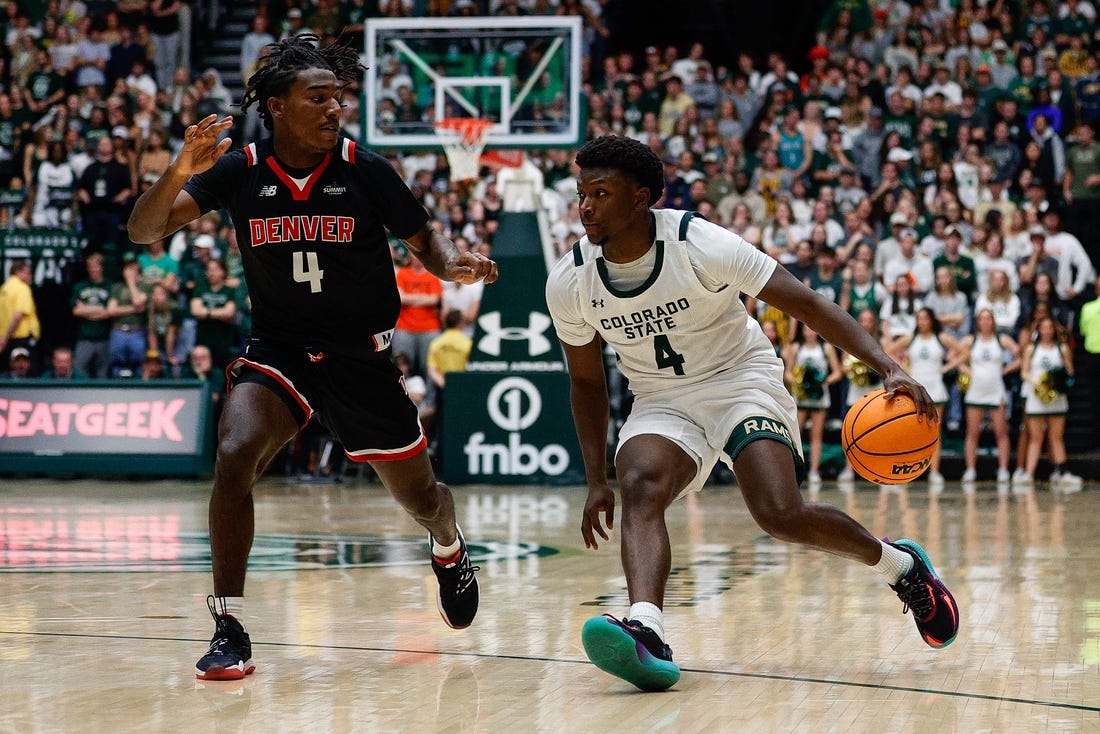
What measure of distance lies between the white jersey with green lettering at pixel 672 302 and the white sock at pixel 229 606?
1.45 m

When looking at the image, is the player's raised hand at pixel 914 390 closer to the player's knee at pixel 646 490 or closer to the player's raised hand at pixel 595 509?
the player's knee at pixel 646 490

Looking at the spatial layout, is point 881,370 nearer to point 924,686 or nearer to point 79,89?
point 924,686

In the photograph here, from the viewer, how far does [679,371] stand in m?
5.46

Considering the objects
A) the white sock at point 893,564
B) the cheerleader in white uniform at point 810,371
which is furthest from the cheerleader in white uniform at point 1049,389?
the white sock at point 893,564

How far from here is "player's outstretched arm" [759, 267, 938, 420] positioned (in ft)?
16.5

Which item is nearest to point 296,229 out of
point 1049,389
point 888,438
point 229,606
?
point 229,606

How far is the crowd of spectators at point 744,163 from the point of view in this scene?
16266 millimetres

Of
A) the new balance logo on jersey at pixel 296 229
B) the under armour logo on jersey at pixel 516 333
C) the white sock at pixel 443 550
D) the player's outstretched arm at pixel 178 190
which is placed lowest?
the white sock at pixel 443 550

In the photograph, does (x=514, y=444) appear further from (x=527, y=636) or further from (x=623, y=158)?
(x=623, y=158)

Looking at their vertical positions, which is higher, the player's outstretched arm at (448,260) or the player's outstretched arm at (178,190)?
the player's outstretched arm at (178,190)

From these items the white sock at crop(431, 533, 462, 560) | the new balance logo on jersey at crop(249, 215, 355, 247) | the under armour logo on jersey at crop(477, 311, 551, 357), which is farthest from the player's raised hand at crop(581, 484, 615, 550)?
the under armour logo on jersey at crop(477, 311, 551, 357)

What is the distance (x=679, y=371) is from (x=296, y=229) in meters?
1.45

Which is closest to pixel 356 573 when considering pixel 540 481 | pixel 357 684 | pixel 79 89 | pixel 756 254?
pixel 357 684

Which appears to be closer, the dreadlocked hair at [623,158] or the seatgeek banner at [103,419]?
the dreadlocked hair at [623,158]
